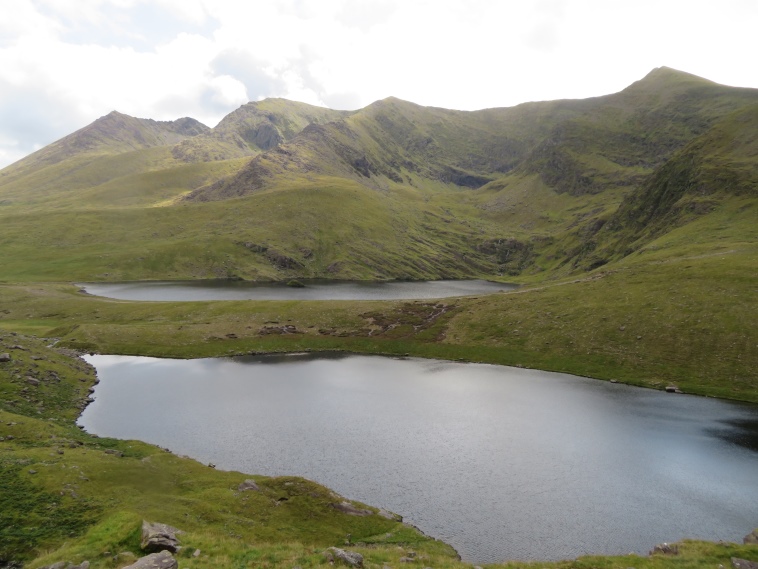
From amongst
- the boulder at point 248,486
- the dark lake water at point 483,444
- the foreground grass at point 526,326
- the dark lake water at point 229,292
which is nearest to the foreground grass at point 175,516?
the boulder at point 248,486

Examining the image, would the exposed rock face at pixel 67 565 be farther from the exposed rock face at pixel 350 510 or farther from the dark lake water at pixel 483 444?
the dark lake water at pixel 483 444

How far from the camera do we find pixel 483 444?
46219 mm

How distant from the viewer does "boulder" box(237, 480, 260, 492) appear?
33338mm

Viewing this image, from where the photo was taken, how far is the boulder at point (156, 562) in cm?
1736

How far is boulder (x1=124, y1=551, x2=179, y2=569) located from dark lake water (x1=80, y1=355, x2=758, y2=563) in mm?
19400

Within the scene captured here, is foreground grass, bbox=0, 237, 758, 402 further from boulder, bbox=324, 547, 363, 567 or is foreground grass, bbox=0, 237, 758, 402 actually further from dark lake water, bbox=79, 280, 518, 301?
boulder, bbox=324, 547, 363, 567

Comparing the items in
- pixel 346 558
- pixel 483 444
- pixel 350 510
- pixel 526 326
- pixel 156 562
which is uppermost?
pixel 526 326

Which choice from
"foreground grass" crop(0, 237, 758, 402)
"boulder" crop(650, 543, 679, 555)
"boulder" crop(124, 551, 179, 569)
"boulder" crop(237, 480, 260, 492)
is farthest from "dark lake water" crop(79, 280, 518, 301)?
"boulder" crop(124, 551, 179, 569)

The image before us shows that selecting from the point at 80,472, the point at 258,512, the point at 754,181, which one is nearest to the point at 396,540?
the point at 258,512

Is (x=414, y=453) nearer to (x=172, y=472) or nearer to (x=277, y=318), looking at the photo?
(x=172, y=472)

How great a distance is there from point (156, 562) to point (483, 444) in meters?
35.7

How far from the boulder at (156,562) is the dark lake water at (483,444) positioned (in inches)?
764

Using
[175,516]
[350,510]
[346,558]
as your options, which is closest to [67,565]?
[175,516]

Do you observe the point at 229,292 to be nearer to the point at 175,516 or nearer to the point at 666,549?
the point at 175,516
